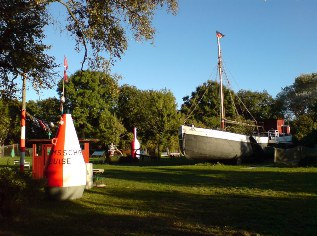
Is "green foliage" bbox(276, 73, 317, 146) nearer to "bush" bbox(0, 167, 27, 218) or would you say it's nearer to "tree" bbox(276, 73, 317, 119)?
"tree" bbox(276, 73, 317, 119)

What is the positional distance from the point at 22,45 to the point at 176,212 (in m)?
5.49

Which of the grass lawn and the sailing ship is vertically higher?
the sailing ship

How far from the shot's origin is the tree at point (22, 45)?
918 centimetres

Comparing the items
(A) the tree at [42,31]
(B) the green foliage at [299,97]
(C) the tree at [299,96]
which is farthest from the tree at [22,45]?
(C) the tree at [299,96]

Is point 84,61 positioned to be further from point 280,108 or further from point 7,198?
point 280,108

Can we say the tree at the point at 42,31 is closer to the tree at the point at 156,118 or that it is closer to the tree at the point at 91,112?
the tree at the point at 156,118

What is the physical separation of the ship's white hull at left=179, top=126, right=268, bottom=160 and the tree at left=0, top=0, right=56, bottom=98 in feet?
78.3

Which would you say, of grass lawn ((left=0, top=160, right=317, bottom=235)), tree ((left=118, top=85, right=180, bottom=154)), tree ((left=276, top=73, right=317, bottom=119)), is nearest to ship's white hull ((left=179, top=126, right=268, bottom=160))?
grass lawn ((left=0, top=160, right=317, bottom=235))

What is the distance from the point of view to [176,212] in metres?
10.2

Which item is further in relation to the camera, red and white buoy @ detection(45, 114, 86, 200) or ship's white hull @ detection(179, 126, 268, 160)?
ship's white hull @ detection(179, 126, 268, 160)

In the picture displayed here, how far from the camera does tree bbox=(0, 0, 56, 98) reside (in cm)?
918

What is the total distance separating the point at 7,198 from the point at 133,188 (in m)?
7.72

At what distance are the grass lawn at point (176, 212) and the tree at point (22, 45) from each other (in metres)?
2.97

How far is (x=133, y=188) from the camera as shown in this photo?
625 inches
